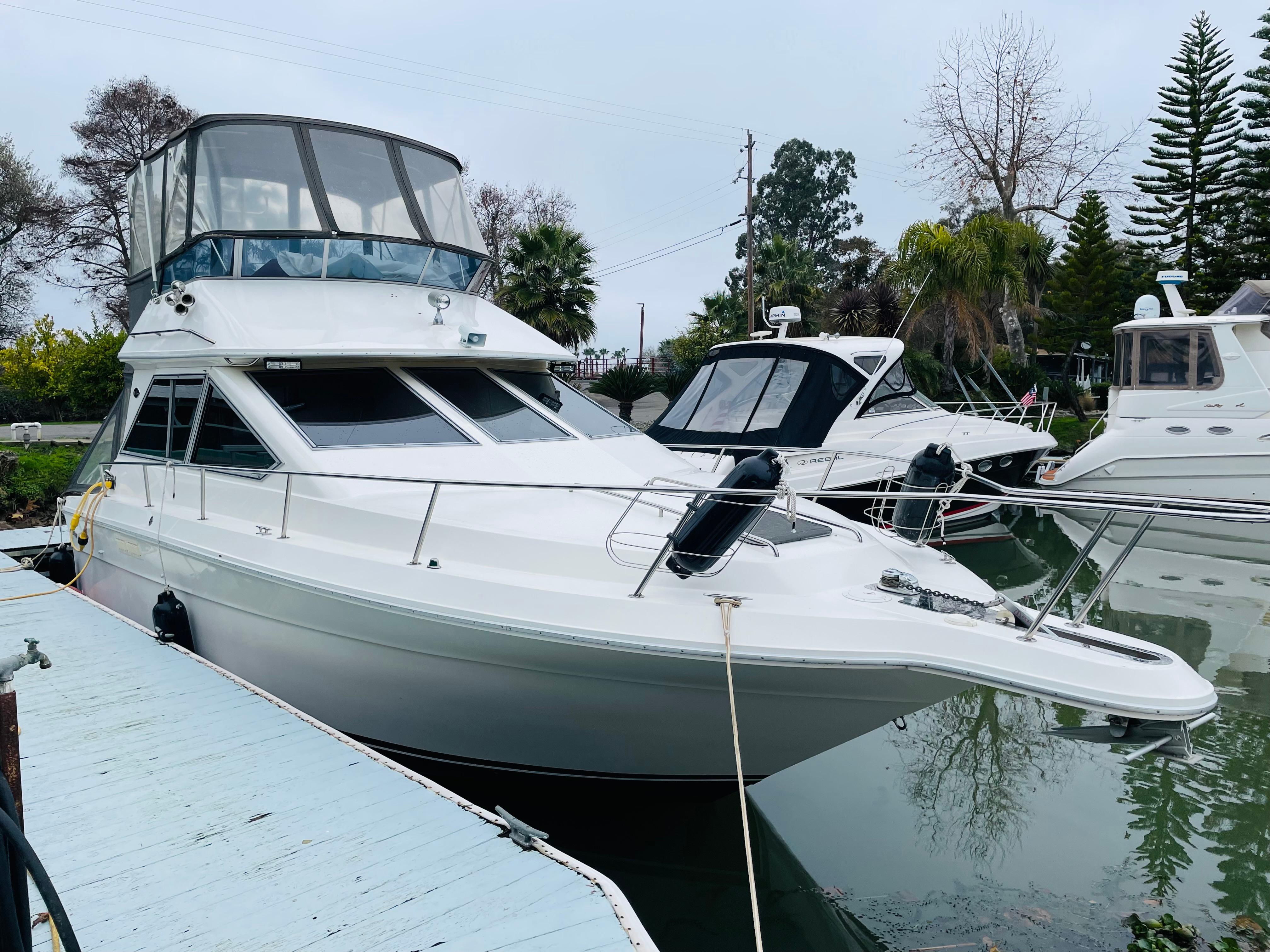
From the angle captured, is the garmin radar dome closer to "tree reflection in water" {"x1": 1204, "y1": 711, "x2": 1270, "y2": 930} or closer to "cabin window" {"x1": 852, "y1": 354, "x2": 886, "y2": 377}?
"cabin window" {"x1": 852, "y1": 354, "x2": 886, "y2": 377}

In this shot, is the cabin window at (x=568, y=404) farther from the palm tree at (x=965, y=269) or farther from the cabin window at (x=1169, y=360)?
the palm tree at (x=965, y=269)

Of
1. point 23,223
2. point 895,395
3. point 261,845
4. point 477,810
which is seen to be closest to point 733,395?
point 895,395

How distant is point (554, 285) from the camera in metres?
19.0

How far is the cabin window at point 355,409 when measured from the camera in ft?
14.8

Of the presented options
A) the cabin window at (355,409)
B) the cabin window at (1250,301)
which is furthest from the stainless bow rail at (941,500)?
the cabin window at (1250,301)

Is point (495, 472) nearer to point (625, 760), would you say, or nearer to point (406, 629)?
point (406, 629)

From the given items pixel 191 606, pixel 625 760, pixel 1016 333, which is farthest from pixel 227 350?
pixel 1016 333

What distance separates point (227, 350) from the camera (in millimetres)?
4570

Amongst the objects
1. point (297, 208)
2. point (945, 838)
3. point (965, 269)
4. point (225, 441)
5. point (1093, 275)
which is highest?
point (1093, 275)

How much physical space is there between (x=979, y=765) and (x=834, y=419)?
5.72m

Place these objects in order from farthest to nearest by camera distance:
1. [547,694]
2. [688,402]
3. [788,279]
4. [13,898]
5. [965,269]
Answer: [788,279] → [965,269] → [688,402] → [547,694] → [13,898]

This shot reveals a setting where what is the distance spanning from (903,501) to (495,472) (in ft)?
7.29

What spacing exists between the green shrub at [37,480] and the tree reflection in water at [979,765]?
10.4 meters

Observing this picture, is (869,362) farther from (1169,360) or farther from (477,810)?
(477,810)
